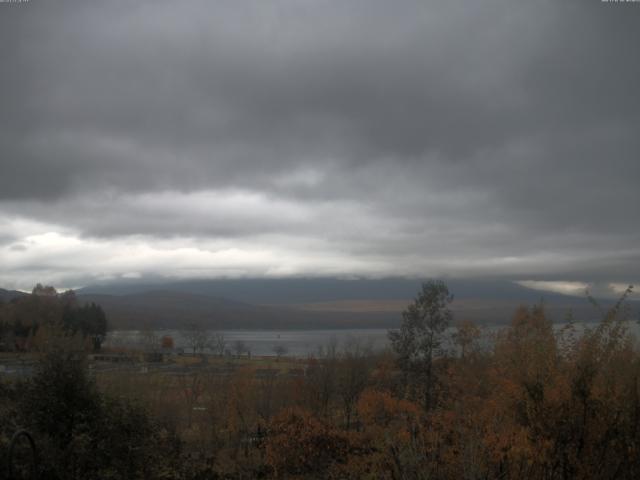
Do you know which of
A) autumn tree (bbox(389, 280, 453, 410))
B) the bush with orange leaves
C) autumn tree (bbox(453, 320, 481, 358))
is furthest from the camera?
autumn tree (bbox(453, 320, 481, 358))

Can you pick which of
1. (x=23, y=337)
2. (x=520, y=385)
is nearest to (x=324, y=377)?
(x=520, y=385)

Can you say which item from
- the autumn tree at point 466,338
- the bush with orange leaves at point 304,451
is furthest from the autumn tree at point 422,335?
the bush with orange leaves at point 304,451

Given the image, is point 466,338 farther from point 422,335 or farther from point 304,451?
point 304,451

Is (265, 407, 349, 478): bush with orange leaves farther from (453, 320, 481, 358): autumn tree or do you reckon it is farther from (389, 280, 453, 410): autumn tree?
(453, 320, 481, 358): autumn tree

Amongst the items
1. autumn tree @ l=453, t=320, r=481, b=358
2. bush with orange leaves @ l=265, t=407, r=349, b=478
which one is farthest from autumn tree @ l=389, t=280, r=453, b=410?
bush with orange leaves @ l=265, t=407, r=349, b=478

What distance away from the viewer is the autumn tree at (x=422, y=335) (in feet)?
131

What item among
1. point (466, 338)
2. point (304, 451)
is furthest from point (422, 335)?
point (304, 451)

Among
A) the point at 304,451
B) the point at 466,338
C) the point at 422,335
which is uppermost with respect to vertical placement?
the point at 422,335

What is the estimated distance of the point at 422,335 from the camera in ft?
133

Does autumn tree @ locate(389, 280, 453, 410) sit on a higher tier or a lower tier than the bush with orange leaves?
higher

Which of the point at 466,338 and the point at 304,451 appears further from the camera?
the point at 466,338

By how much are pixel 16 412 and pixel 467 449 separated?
10093 mm

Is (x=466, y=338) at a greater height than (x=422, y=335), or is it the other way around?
(x=422, y=335)

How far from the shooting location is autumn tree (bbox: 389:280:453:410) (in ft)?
131
